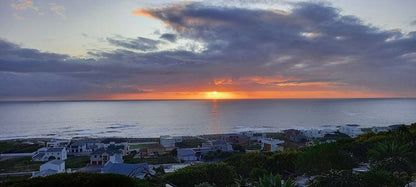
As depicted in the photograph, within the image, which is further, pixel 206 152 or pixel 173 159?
pixel 206 152

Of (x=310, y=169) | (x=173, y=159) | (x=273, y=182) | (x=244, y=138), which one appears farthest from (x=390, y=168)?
(x=244, y=138)

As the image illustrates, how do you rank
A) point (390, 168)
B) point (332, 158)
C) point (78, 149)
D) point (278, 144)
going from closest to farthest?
point (390, 168), point (332, 158), point (278, 144), point (78, 149)

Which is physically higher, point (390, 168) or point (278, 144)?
point (390, 168)

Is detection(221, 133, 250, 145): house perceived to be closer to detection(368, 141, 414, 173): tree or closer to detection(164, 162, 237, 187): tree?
detection(164, 162, 237, 187): tree

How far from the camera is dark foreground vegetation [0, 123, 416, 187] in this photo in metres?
6.31

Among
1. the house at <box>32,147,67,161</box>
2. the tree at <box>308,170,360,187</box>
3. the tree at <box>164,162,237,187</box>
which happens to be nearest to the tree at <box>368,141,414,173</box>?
the tree at <box>308,170,360,187</box>

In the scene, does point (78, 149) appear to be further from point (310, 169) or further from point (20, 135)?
point (310, 169)

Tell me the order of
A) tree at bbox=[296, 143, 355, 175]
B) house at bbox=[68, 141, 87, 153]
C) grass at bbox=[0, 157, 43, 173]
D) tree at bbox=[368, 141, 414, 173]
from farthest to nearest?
house at bbox=[68, 141, 87, 153], grass at bbox=[0, 157, 43, 173], tree at bbox=[296, 143, 355, 175], tree at bbox=[368, 141, 414, 173]

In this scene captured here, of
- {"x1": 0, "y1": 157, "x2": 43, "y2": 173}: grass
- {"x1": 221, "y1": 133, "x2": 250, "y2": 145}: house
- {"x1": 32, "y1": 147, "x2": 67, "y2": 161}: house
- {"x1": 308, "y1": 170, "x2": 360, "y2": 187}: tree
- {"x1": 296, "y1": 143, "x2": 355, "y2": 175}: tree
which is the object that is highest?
{"x1": 308, "y1": 170, "x2": 360, "y2": 187}: tree

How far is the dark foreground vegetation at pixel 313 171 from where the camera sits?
631 cm

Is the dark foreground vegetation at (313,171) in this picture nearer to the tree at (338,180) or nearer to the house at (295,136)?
the tree at (338,180)

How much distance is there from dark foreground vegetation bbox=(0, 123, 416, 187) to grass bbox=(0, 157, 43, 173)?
28499mm

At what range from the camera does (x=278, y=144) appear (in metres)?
45.2

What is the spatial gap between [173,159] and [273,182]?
111 ft
